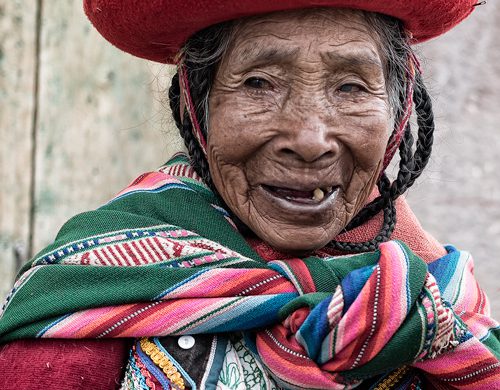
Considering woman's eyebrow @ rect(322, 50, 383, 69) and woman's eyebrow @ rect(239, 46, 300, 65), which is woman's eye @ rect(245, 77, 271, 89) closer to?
woman's eyebrow @ rect(239, 46, 300, 65)

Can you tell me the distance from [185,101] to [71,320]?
68cm

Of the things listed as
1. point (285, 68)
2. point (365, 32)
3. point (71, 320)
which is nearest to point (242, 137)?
point (285, 68)

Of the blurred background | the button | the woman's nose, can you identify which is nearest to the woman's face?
the woman's nose

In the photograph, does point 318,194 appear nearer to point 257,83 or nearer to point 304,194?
point 304,194

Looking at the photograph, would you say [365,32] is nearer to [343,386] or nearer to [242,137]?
[242,137]

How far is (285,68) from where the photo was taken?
7.68 feet

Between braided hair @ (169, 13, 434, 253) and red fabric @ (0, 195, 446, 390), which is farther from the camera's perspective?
braided hair @ (169, 13, 434, 253)

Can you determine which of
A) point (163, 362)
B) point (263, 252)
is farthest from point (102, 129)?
point (163, 362)

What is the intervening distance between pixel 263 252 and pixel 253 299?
255mm

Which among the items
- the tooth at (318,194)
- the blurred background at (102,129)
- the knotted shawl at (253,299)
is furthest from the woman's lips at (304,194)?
the blurred background at (102,129)

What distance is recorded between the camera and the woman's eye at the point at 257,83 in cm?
237

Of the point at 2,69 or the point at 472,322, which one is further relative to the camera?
the point at 2,69

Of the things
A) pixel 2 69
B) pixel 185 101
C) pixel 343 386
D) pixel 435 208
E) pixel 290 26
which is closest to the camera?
pixel 343 386

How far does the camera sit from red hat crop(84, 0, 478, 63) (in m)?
2.28
